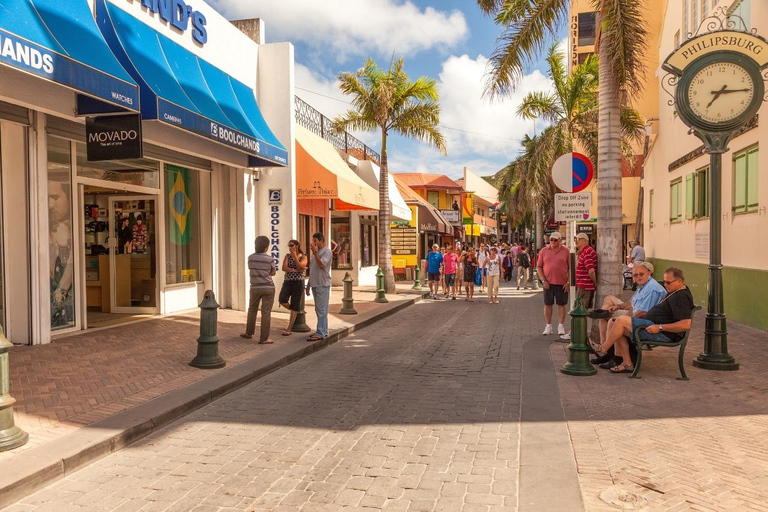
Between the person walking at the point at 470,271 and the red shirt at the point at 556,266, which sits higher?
the red shirt at the point at 556,266

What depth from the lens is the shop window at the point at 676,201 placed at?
1775cm

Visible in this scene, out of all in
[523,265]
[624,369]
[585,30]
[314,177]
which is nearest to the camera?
[624,369]

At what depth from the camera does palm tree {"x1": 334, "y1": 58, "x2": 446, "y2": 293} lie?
68.2ft

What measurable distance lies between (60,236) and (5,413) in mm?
5644

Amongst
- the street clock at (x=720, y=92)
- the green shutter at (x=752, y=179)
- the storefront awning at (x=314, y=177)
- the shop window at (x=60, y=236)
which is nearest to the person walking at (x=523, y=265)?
the storefront awning at (x=314, y=177)

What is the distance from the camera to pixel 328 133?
834 inches

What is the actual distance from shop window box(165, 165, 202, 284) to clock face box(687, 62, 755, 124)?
957 cm

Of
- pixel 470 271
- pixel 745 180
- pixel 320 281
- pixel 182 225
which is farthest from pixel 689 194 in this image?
pixel 182 225

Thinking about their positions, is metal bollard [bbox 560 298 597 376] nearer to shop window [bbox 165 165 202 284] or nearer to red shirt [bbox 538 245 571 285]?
red shirt [bbox 538 245 571 285]

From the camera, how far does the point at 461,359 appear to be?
30.5 ft

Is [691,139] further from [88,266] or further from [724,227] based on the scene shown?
[88,266]

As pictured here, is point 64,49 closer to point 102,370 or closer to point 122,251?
point 102,370

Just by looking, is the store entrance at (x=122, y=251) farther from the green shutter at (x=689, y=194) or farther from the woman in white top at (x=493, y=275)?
the green shutter at (x=689, y=194)

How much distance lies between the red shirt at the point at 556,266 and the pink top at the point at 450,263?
9.72 meters
